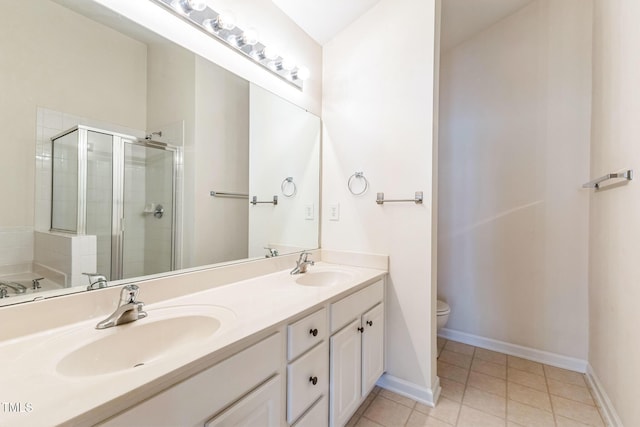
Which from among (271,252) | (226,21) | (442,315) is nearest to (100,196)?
(271,252)

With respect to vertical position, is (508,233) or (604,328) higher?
(508,233)

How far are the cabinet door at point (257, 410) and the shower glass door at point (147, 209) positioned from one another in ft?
2.14

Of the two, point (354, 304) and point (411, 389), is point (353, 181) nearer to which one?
point (354, 304)

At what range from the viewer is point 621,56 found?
1.36m

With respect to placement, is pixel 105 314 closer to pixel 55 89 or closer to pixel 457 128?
pixel 55 89

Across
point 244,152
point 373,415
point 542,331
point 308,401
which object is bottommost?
point 373,415

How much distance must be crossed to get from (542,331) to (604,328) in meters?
0.52

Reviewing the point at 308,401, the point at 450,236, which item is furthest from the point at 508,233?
the point at 308,401

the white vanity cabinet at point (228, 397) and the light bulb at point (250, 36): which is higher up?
the light bulb at point (250, 36)

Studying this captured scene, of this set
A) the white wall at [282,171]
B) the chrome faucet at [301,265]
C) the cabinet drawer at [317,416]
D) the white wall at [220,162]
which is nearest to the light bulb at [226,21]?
the white wall at [220,162]

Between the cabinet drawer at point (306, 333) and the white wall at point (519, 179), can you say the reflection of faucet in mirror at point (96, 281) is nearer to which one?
the cabinet drawer at point (306, 333)

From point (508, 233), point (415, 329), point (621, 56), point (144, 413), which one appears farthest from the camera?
point (508, 233)

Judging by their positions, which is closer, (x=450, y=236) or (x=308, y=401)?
(x=308, y=401)

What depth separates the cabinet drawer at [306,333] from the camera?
99 cm
